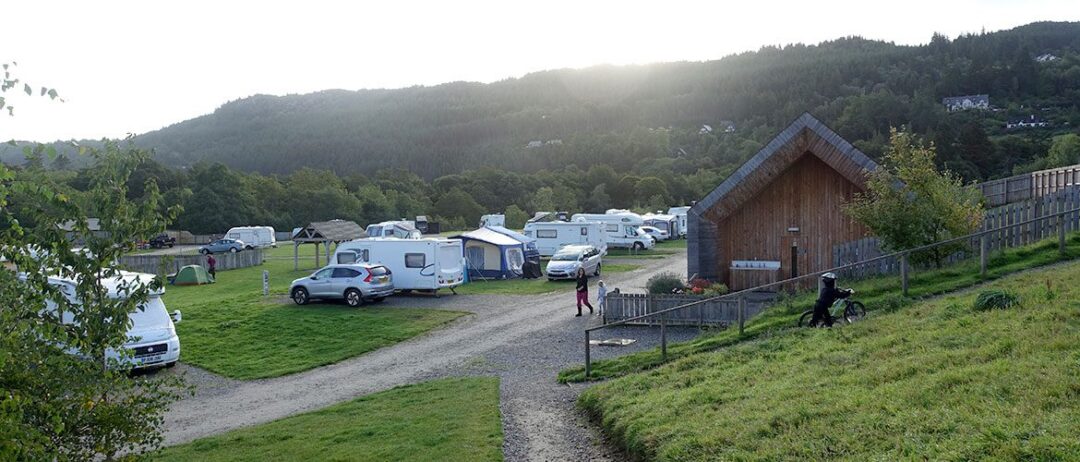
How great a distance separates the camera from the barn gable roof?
23072 millimetres

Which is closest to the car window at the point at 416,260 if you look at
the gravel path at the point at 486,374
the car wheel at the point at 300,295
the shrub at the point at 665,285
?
the car wheel at the point at 300,295

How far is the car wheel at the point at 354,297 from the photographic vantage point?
2661 centimetres

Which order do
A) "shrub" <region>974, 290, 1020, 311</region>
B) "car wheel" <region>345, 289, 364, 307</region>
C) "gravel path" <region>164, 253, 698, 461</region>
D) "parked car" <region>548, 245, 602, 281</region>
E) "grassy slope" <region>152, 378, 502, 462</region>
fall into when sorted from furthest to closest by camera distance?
1. "parked car" <region>548, 245, 602, 281</region>
2. "car wheel" <region>345, 289, 364, 307</region>
3. "shrub" <region>974, 290, 1020, 311</region>
4. "gravel path" <region>164, 253, 698, 461</region>
5. "grassy slope" <region>152, 378, 502, 462</region>

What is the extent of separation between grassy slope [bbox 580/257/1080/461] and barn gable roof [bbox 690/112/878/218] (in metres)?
10.5

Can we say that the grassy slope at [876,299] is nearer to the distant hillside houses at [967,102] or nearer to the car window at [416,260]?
the car window at [416,260]

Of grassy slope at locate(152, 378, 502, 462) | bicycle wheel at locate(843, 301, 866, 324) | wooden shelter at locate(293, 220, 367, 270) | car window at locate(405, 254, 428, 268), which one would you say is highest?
wooden shelter at locate(293, 220, 367, 270)

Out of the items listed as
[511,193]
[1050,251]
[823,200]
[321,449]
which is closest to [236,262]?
[823,200]

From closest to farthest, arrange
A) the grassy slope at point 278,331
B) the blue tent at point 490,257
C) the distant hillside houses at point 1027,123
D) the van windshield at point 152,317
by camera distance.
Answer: the van windshield at point 152,317 → the grassy slope at point 278,331 → the blue tent at point 490,257 → the distant hillside houses at point 1027,123

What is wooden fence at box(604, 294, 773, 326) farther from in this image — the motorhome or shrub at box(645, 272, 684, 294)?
the motorhome

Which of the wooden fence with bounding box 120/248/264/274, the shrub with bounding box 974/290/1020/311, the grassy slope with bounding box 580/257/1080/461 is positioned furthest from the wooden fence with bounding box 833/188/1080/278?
the wooden fence with bounding box 120/248/264/274

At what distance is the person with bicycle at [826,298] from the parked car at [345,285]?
55.2 ft

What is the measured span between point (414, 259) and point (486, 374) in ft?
45.3

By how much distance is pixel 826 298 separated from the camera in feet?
43.1

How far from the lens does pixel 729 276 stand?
25297mm
